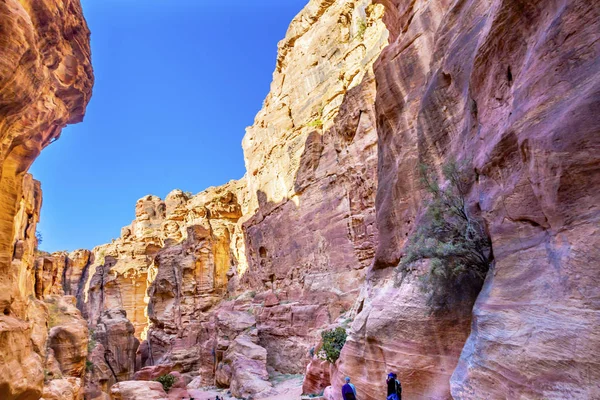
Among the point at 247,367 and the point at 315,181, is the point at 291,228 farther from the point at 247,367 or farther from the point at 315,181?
the point at 247,367

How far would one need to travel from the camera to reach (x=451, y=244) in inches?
322

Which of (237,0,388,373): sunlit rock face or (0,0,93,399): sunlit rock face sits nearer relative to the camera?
(0,0,93,399): sunlit rock face

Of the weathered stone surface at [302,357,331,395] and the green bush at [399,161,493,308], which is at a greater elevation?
the green bush at [399,161,493,308]

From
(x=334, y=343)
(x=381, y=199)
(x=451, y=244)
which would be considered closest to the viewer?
(x=451, y=244)

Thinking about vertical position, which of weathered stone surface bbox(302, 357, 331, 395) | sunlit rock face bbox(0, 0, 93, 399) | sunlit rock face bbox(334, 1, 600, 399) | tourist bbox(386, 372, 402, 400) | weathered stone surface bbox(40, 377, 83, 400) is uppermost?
sunlit rock face bbox(0, 0, 93, 399)

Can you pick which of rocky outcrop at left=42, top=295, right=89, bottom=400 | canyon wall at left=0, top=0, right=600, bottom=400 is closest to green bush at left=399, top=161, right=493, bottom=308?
canyon wall at left=0, top=0, right=600, bottom=400

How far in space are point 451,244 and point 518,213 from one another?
6.66 ft

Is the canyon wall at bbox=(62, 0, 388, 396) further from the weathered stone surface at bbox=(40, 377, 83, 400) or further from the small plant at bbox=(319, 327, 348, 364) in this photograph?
the weathered stone surface at bbox=(40, 377, 83, 400)

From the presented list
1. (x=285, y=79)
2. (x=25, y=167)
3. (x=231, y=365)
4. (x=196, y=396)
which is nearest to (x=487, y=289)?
(x=25, y=167)

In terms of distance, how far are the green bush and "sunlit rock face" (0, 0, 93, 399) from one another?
40.6 feet

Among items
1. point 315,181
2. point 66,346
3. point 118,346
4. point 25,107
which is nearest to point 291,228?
point 315,181

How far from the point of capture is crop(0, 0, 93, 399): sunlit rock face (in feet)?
38.2

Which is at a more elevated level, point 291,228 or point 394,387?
point 291,228

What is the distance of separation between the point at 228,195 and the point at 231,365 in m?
26.6
